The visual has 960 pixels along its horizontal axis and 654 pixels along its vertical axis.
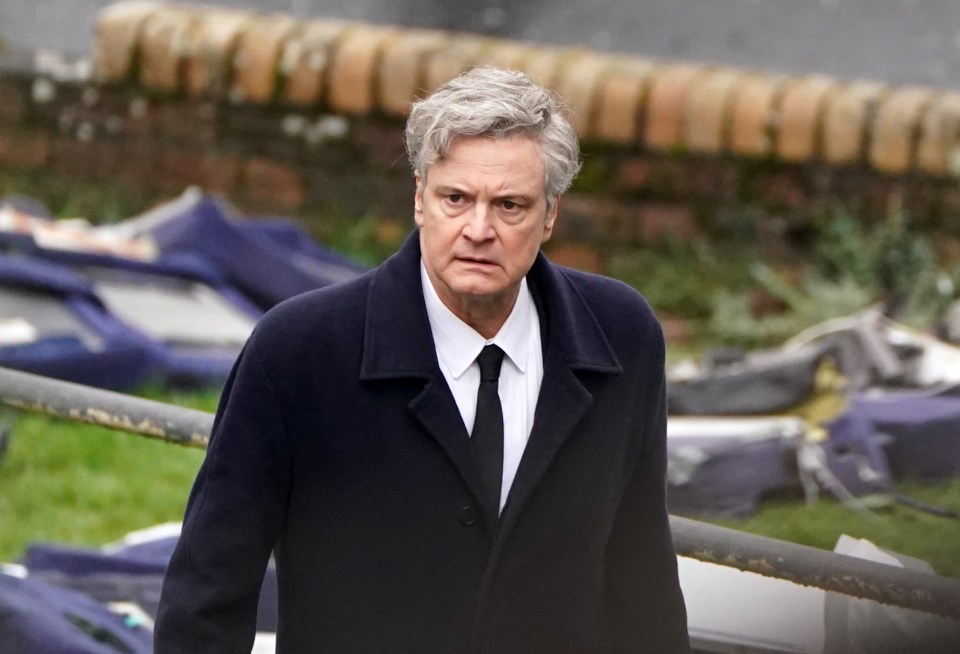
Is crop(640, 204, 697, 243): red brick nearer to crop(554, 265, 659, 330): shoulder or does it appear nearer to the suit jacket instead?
crop(554, 265, 659, 330): shoulder

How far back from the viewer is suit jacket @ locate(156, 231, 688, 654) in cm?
193

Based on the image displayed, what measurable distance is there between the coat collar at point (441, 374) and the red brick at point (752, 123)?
4028 millimetres

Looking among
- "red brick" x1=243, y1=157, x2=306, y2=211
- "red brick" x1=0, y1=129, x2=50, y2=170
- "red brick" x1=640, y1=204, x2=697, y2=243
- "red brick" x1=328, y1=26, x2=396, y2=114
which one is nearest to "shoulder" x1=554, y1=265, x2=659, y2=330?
"red brick" x1=640, y1=204, x2=697, y2=243

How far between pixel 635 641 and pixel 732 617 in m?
0.72

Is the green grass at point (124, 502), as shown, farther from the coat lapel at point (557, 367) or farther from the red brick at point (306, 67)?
the red brick at point (306, 67)

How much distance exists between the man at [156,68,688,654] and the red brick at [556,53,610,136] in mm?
3989

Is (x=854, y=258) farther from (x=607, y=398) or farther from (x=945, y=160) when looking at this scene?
(x=607, y=398)

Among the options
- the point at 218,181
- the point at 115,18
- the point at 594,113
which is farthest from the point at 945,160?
the point at 115,18

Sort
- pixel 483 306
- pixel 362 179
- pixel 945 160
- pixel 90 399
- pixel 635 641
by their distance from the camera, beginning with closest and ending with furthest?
pixel 483 306 < pixel 635 641 < pixel 90 399 < pixel 945 160 < pixel 362 179

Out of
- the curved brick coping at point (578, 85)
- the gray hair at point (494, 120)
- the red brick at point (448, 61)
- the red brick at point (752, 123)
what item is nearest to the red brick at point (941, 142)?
the curved brick coping at point (578, 85)

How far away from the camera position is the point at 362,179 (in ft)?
20.6

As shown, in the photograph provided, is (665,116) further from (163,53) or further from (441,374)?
(441,374)

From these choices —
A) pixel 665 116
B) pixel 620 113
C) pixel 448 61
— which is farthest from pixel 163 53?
pixel 665 116

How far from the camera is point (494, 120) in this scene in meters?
1.86
